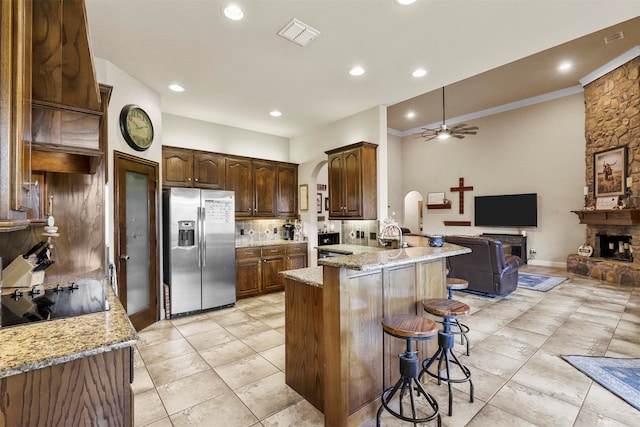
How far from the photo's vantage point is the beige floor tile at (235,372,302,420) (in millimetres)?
2141

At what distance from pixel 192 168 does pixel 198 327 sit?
2.45 metres

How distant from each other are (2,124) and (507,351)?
391 centimetres

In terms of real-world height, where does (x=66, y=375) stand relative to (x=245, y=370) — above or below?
above

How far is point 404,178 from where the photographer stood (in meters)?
10.0

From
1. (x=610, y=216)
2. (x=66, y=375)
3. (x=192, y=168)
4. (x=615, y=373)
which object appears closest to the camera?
(x=66, y=375)

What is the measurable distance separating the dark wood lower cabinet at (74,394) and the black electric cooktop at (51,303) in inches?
20.2

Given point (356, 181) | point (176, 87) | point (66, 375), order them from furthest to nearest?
point (356, 181) → point (176, 87) → point (66, 375)

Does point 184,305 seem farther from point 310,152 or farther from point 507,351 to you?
point 507,351

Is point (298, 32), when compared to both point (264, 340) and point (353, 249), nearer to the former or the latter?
point (353, 249)

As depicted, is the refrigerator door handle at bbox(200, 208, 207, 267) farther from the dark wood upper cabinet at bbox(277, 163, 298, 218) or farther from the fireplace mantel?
the fireplace mantel

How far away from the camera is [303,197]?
5.95 metres

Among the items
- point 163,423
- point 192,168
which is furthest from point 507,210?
point 163,423

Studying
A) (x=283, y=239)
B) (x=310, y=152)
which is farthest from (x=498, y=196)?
(x=283, y=239)

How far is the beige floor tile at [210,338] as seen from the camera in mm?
3229
